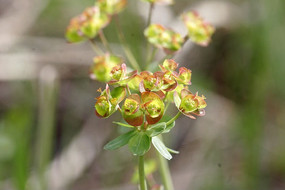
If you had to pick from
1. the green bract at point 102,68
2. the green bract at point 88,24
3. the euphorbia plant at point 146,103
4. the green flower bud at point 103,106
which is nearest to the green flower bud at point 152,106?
the euphorbia plant at point 146,103

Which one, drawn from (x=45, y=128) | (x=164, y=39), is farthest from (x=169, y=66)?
(x=45, y=128)

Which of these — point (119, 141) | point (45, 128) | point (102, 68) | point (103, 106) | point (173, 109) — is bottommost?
point (173, 109)

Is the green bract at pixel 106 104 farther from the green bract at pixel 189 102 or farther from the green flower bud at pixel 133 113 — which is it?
the green bract at pixel 189 102

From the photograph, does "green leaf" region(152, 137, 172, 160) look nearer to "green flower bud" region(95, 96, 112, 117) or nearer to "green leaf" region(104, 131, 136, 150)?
"green leaf" region(104, 131, 136, 150)

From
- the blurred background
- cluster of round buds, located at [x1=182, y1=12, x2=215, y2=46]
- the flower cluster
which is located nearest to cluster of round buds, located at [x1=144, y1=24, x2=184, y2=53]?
cluster of round buds, located at [x1=182, y1=12, x2=215, y2=46]

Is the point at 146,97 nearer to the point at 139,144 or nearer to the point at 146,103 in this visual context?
the point at 146,103

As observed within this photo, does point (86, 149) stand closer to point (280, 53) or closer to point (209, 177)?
point (209, 177)

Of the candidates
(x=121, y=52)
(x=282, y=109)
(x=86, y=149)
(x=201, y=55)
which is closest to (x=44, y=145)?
(x=86, y=149)
